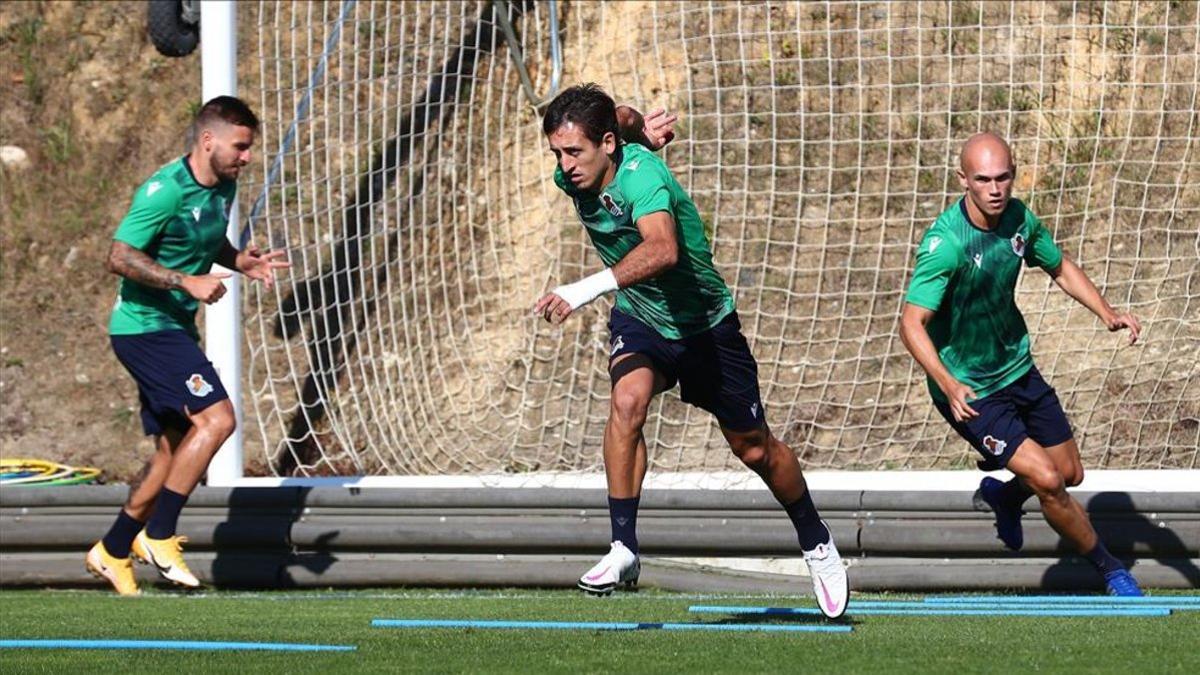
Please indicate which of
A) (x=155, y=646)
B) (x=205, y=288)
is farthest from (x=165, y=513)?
(x=155, y=646)

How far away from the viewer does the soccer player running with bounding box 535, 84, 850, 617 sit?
21.1 feet

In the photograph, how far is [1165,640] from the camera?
5.93 m

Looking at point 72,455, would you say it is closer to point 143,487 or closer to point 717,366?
point 143,487

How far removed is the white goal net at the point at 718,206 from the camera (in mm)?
11664

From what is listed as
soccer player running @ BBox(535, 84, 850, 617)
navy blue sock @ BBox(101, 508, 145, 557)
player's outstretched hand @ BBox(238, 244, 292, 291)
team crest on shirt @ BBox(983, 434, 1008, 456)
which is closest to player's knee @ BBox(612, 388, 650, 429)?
soccer player running @ BBox(535, 84, 850, 617)

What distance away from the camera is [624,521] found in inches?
255

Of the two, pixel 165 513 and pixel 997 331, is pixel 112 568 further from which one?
pixel 997 331

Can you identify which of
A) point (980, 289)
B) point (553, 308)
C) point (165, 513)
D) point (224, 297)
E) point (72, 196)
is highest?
point (553, 308)

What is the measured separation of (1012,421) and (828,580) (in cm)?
154

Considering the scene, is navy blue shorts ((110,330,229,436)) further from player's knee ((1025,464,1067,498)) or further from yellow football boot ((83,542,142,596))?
player's knee ((1025,464,1067,498))

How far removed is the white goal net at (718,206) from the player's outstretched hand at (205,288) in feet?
11.1

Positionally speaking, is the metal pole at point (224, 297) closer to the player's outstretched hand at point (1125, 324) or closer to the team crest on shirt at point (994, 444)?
the team crest on shirt at point (994, 444)

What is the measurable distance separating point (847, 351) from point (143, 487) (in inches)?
200

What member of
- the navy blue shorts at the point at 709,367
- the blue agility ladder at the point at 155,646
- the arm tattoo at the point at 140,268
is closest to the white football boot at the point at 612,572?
the navy blue shorts at the point at 709,367
